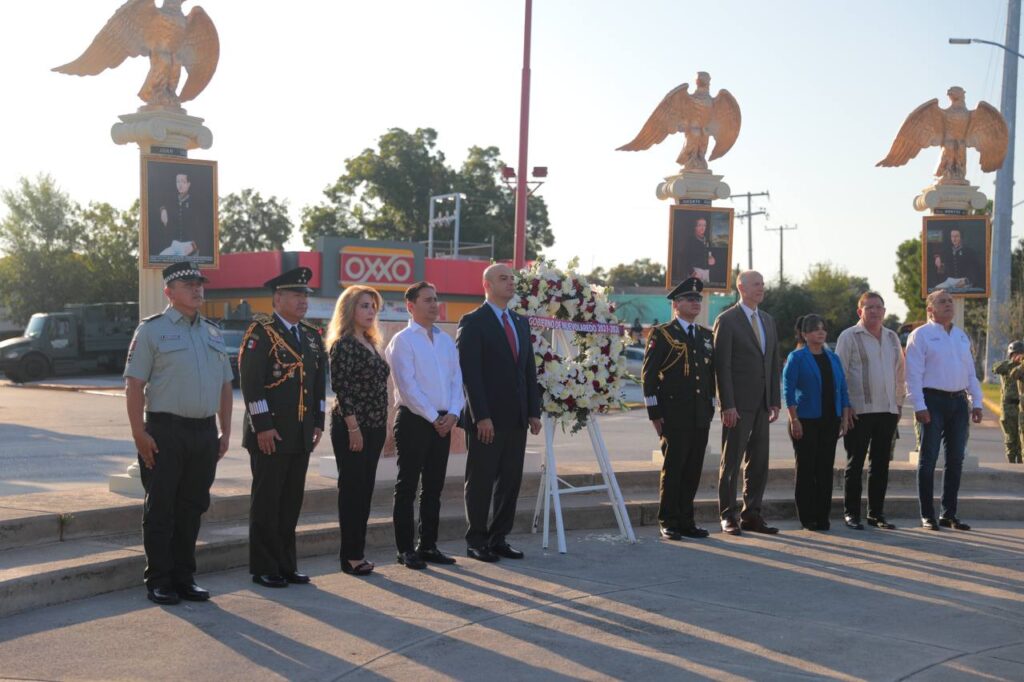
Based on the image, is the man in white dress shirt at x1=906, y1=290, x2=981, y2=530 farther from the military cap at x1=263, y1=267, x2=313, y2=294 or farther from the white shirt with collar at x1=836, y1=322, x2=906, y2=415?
the military cap at x1=263, y1=267, x2=313, y2=294

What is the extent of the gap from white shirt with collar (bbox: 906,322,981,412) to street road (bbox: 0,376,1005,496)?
284 cm

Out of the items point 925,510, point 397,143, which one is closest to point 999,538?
point 925,510

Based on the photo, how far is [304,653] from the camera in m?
5.66

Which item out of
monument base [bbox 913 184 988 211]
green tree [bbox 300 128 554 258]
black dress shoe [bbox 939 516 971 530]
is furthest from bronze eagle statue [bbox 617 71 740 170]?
green tree [bbox 300 128 554 258]

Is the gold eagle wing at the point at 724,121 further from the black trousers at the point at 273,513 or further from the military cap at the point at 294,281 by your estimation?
the black trousers at the point at 273,513

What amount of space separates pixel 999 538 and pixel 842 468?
2.22m

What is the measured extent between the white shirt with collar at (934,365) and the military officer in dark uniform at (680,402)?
1891mm

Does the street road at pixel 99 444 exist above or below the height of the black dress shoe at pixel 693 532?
below

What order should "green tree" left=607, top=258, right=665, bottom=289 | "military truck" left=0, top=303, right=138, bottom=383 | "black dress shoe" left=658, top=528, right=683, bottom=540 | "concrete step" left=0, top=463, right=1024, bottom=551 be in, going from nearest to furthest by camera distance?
"concrete step" left=0, top=463, right=1024, bottom=551 → "black dress shoe" left=658, top=528, right=683, bottom=540 → "military truck" left=0, top=303, right=138, bottom=383 → "green tree" left=607, top=258, right=665, bottom=289

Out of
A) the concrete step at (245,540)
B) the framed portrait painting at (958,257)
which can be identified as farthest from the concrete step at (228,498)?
the framed portrait painting at (958,257)

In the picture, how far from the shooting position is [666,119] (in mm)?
13172

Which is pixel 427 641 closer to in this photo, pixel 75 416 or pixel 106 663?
pixel 106 663

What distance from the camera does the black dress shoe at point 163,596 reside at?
6527 millimetres

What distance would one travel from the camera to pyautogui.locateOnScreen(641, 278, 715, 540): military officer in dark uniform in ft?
30.0
